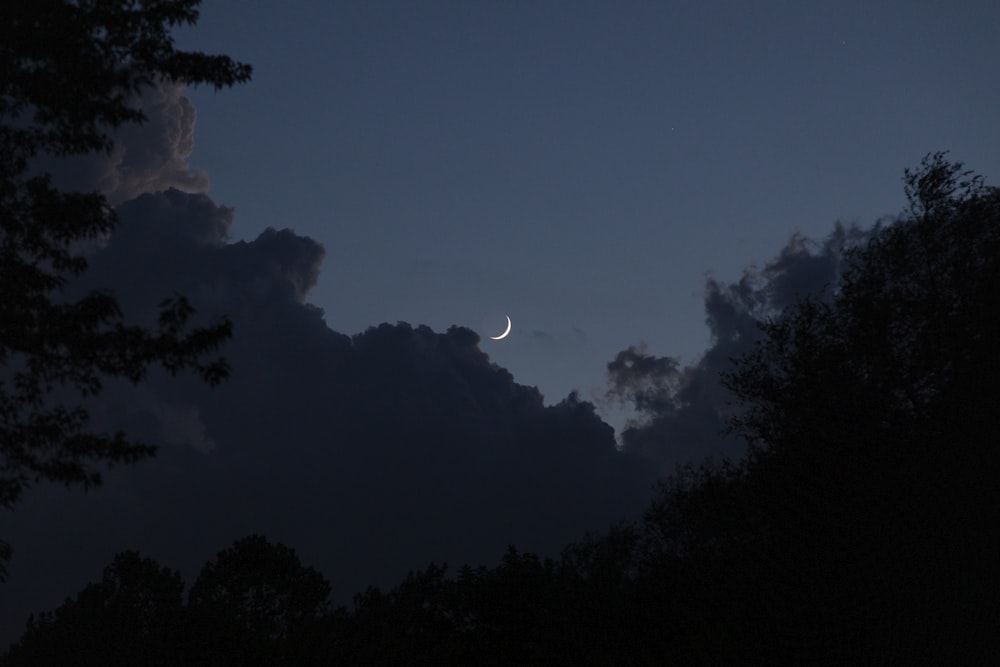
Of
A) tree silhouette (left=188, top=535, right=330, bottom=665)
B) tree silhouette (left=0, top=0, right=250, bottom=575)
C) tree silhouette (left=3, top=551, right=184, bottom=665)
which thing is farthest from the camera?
tree silhouette (left=188, top=535, right=330, bottom=665)

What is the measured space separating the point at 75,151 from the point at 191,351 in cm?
355

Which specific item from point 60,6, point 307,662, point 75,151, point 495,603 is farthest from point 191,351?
point 495,603

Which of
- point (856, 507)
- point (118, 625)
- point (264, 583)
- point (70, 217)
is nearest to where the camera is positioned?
point (70, 217)

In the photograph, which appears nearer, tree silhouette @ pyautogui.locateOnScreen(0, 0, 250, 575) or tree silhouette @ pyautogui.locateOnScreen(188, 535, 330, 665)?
tree silhouette @ pyautogui.locateOnScreen(0, 0, 250, 575)

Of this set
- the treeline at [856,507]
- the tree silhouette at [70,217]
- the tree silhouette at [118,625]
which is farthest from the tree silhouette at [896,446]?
the tree silhouette at [118,625]

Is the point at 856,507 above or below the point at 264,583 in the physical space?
below

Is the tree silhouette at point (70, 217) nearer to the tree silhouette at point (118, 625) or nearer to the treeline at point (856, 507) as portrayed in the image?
the treeline at point (856, 507)

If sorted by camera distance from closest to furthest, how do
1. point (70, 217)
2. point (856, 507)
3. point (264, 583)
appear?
point (70, 217)
point (856, 507)
point (264, 583)

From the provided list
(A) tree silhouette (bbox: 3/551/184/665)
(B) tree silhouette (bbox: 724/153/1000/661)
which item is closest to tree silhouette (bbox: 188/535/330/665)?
(A) tree silhouette (bbox: 3/551/184/665)

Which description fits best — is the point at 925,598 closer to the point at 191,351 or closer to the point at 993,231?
the point at 993,231

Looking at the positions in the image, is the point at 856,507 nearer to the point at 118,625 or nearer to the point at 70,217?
the point at 70,217

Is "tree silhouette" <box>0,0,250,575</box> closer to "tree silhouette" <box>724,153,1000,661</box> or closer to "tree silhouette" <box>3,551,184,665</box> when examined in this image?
"tree silhouette" <box>724,153,1000,661</box>

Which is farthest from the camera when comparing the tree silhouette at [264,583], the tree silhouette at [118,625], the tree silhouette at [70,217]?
the tree silhouette at [264,583]

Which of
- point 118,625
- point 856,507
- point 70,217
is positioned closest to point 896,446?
point 856,507
